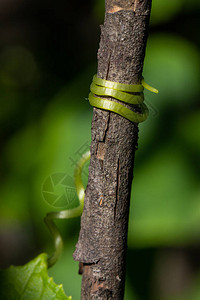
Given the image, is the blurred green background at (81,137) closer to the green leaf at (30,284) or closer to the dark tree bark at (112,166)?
the green leaf at (30,284)

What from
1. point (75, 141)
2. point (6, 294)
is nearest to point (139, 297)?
point (75, 141)

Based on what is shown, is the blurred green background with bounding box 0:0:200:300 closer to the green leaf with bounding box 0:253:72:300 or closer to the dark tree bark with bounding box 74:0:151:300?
the green leaf with bounding box 0:253:72:300

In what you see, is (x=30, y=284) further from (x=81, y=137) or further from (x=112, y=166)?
(x=81, y=137)

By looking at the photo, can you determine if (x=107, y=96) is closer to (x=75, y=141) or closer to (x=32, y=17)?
(x=75, y=141)

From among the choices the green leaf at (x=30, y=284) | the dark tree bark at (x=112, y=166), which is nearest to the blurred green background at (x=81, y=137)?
the green leaf at (x=30, y=284)

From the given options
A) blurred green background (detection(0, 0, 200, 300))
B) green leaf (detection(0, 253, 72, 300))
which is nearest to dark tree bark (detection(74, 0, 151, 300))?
green leaf (detection(0, 253, 72, 300))

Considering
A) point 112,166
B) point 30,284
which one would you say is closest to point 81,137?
point 30,284
